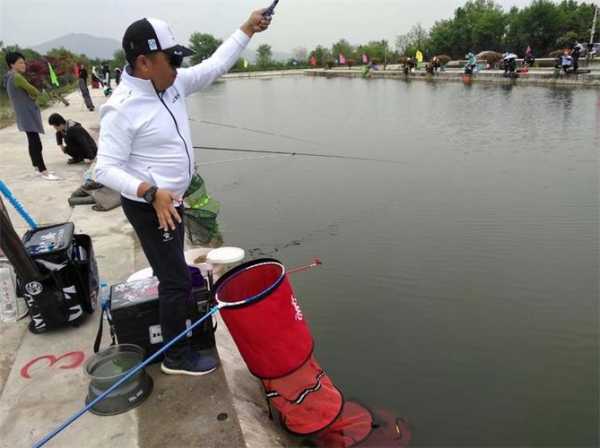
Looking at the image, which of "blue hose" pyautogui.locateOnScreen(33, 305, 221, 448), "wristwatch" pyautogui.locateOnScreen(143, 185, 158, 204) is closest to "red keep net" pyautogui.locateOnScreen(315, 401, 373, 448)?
"blue hose" pyautogui.locateOnScreen(33, 305, 221, 448)

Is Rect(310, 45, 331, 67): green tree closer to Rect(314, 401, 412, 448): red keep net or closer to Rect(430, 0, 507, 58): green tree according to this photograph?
Rect(430, 0, 507, 58): green tree

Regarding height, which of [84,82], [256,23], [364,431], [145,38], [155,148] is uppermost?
[84,82]

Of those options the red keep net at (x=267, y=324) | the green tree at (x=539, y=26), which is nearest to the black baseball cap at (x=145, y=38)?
the red keep net at (x=267, y=324)

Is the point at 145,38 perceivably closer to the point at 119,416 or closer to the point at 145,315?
the point at 145,315

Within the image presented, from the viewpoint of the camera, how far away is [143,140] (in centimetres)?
221

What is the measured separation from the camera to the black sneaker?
2.70 m

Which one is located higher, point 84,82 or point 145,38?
point 84,82

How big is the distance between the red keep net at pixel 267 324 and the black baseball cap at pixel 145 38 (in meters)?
1.24

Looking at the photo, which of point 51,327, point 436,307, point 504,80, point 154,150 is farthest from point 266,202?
point 504,80

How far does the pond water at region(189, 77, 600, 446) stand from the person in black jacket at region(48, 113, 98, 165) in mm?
2280

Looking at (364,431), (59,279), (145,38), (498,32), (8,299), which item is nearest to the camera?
(145,38)

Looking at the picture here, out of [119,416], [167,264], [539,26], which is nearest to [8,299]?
[119,416]

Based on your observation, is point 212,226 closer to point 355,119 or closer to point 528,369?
point 528,369

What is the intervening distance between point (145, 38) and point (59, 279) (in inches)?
70.6
